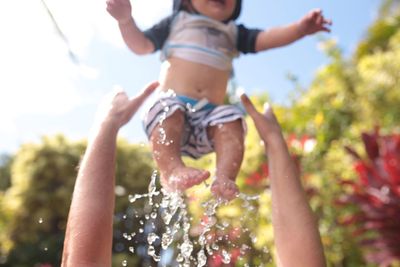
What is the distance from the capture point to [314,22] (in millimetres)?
2125

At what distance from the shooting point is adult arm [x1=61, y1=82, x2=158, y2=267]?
1344 millimetres

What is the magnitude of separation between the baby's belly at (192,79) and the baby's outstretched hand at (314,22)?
1.20ft

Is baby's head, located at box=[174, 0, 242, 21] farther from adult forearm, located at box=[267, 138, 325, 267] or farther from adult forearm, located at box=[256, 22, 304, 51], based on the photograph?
adult forearm, located at box=[267, 138, 325, 267]

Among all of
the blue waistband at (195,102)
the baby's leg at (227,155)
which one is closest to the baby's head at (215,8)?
the blue waistband at (195,102)

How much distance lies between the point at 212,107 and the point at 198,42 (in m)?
0.25

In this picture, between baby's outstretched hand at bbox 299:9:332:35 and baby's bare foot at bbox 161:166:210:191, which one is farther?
baby's outstretched hand at bbox 299:9:332:35

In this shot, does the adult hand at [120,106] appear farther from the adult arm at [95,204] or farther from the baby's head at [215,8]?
the baby's head at [215,8]

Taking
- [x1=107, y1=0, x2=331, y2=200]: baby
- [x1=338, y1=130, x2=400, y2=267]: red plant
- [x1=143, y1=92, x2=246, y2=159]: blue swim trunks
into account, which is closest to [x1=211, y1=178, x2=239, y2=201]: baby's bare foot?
[x1=107, y1=0, x2=331, y2=200]: baby

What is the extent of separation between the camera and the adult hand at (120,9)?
71.2 inches

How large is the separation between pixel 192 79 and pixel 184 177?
46cm

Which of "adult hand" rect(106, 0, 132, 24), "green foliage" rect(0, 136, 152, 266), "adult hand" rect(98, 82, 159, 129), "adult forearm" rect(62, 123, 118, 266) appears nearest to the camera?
"adult forearm" rect(62, 123, 118, 266)

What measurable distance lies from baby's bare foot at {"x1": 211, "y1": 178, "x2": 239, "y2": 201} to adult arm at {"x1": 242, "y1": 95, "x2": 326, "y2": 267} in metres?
0.12

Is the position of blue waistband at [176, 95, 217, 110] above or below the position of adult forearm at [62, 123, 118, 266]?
above

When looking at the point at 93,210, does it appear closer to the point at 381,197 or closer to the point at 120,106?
the point at 120,106
